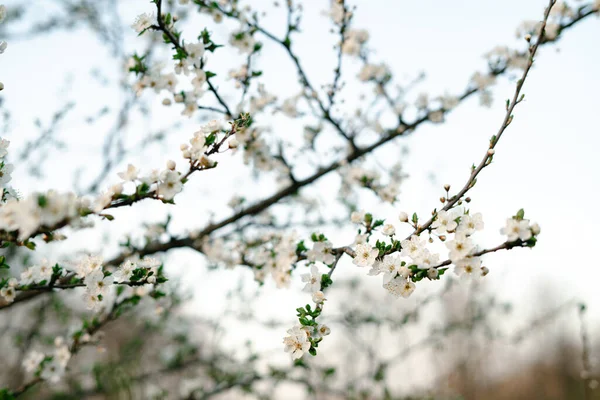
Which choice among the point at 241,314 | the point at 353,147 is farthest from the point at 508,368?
the point at 353,147

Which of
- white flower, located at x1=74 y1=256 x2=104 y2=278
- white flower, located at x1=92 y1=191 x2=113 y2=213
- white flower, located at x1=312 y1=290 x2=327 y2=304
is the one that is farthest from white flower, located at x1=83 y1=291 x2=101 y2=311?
white flower, located at x1=312 y1=290 x2=327 y2=304

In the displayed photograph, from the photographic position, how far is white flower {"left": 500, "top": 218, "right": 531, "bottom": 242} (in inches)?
63.7

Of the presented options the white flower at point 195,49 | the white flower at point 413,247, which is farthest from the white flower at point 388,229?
the white flower at point 195,49

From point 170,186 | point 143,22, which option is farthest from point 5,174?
point 143,22

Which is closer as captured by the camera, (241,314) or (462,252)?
(462,252)

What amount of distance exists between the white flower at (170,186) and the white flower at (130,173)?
0.10 meters

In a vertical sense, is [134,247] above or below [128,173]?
above

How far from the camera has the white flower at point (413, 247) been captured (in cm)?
175

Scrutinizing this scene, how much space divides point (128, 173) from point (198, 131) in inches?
13.3

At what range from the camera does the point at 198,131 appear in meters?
1.94

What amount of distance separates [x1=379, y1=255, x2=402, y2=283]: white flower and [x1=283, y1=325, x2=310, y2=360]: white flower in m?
0.39

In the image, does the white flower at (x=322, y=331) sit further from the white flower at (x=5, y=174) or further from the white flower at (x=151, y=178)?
the white flower at (x=5, y=174)

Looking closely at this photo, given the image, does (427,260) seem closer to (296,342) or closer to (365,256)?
(365,256)

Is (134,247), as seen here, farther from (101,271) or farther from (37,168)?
(37,168)
